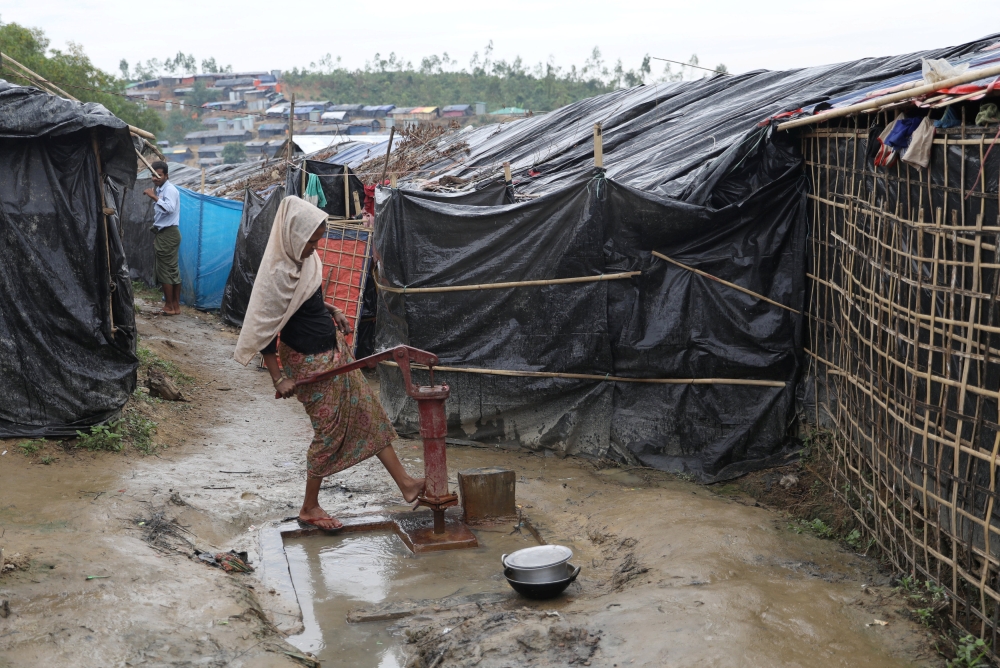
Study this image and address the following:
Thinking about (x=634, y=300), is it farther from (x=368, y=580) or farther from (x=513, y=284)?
(x=368, y=580)

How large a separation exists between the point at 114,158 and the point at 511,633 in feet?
14.7

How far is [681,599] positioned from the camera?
147 inches

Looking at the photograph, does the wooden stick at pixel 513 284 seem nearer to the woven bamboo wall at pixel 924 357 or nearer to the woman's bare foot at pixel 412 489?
the woven bamboo wall at pixel 924 357

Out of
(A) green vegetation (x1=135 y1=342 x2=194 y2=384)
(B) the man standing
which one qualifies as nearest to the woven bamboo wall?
(A) green vegetation (x1=135 y1=342 x2=194 y2=384)

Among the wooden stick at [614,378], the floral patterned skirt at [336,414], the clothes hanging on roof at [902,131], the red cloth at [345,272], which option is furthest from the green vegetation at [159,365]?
the clothes hanging on roof at [902,131]

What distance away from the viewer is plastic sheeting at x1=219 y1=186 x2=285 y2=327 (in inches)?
448

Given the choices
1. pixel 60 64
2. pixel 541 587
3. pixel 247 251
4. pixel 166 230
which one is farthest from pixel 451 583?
pixel 60 64

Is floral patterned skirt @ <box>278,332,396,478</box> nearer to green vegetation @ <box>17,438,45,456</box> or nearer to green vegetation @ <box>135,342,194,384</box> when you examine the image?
green vegetation @ <box>17,438,45,456</box>

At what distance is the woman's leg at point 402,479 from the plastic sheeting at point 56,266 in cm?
239

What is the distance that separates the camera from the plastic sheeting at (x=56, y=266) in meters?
5.73

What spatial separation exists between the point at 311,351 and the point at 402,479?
33.8 inches

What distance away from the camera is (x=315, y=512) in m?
5.00

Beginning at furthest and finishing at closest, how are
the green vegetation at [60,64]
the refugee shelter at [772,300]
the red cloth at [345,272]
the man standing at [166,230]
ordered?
the green vegetation at [60,64] → the man standing at [166,230] → the red cloth at [345,272] → the refugee shelter at [772,300]

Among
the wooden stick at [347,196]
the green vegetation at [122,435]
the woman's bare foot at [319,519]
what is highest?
the wooden stick at [347,196]
